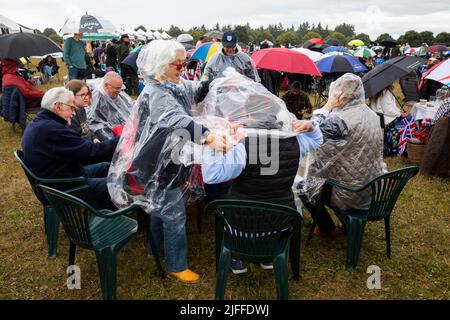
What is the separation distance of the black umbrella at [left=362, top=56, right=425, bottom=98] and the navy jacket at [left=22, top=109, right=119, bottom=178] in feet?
13.7

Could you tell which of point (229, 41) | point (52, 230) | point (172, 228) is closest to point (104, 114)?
point (52, 230)

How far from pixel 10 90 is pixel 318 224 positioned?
621 centimetres

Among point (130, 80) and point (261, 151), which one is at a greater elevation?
point (261, 151)

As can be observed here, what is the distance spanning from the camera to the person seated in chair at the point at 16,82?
6.64 meters

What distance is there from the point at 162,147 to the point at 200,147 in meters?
0.29

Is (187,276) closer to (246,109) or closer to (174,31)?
(246,109)

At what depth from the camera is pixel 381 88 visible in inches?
212

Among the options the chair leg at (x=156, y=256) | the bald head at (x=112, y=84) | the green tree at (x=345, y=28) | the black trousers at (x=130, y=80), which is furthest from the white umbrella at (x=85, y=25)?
the green tree at (x=345, y=28)

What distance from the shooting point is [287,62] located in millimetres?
6734

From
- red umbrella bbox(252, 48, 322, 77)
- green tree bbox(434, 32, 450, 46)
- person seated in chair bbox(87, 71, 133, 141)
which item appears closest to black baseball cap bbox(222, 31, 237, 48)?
red umbrella bbox(252, 48, 322, 77)

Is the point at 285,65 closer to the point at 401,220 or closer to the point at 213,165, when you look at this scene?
the point at 401,220

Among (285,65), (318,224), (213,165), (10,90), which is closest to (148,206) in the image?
(213,165)

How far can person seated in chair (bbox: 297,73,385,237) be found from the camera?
2846mm

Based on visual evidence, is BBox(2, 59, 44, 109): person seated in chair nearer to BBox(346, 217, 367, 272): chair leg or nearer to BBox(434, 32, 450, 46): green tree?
BBox(346, 217, 367, 272): chair leg
